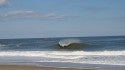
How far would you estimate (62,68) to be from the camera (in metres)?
18.3

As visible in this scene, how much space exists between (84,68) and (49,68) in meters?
1.87

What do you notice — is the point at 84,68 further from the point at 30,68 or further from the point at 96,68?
the point at 30,68

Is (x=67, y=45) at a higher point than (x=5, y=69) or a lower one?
lower

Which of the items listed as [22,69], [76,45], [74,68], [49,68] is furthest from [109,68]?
[76,45]

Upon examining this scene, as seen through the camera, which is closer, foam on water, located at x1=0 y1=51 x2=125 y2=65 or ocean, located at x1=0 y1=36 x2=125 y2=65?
foam on water, located at x1=0 y1=51 x2=125 y2=65

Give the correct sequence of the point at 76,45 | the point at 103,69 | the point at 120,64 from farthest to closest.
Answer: the point at 76,45 → the point at 120,64 → the point at 103,69

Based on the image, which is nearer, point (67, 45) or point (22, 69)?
point (22, 69)

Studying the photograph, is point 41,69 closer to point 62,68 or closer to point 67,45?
point 62,68

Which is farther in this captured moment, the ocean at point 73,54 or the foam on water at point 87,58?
the ocean at point 73,54

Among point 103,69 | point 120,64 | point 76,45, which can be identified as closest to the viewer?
point 103,69

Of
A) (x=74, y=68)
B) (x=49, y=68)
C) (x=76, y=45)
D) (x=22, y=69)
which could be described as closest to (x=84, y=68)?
(x=74, y=68)

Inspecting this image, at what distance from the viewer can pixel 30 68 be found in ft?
60.5

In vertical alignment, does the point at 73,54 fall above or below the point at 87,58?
below

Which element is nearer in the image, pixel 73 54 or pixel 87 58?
pixel 87 58
